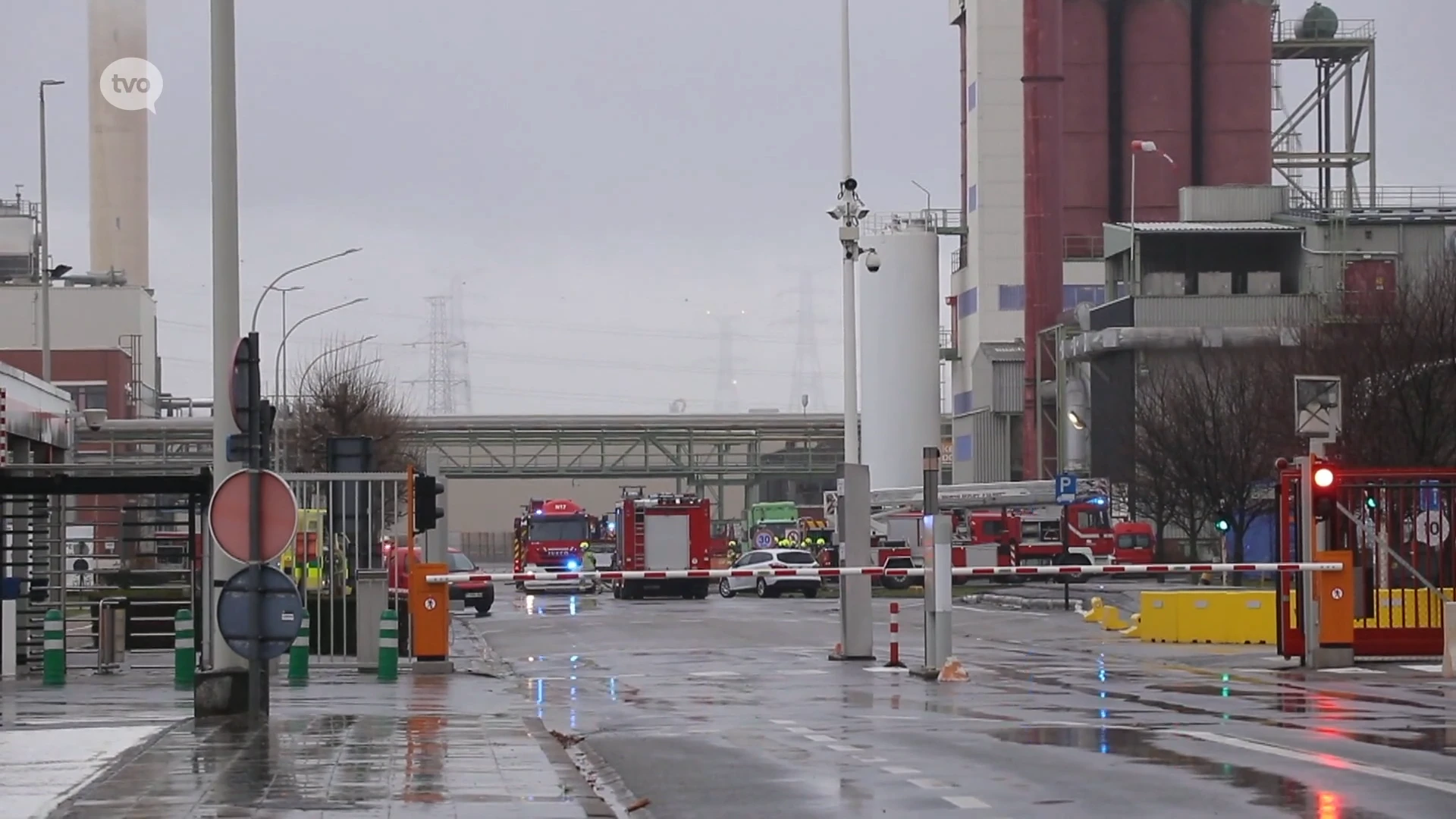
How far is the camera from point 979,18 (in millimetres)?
111188

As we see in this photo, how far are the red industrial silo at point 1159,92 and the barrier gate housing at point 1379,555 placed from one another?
77743 millimetres

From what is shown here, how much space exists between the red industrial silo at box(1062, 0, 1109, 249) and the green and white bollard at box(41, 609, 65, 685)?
8201 cm

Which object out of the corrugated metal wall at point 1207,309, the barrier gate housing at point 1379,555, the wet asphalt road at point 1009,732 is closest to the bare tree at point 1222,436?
the corrugated metal wall at point 1207,309

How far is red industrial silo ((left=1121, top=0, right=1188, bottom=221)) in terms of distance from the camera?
341ft

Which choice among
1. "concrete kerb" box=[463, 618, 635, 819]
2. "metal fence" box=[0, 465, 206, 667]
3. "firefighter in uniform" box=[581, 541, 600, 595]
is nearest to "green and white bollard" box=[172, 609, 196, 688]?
"metal fence" box=[0, 465, 206, 667]

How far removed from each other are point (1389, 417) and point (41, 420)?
31.1 m

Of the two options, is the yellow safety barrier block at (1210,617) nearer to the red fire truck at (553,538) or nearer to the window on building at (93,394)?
the red fire truck at (553,538)

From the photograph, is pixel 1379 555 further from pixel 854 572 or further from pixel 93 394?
pixel 93 394

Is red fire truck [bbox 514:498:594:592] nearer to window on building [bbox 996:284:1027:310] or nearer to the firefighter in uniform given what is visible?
the firefighter in uniform

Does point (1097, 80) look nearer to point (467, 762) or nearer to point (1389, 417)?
point (1389, 417)

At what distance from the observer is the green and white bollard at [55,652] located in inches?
1001

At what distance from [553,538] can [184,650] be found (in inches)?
2042

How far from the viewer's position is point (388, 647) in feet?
82.1

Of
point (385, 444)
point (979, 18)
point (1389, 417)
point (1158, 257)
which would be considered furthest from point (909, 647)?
point (979, 18)
